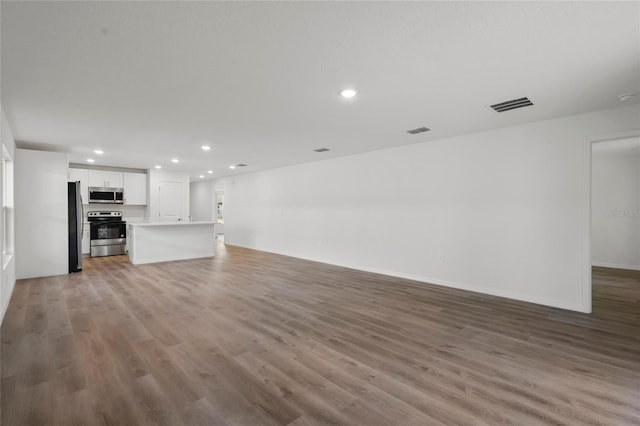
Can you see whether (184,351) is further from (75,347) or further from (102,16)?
(102,16)

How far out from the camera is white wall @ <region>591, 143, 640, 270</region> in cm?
630

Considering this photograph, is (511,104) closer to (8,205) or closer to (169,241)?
(169,241)

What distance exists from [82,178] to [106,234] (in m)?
1.55

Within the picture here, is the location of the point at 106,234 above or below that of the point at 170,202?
below

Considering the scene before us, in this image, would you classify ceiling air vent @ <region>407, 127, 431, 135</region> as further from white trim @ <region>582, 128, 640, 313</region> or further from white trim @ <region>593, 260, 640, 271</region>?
white trim @ <region>593, 260, 640, 271</region>

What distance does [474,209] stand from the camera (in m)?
4.56

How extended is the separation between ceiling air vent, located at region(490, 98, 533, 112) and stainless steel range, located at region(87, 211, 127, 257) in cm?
885

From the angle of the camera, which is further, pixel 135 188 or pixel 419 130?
pixel 135 188

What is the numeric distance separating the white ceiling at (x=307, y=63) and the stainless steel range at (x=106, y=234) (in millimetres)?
3961

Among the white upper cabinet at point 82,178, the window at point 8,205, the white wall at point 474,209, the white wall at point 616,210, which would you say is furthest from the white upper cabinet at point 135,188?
the white wall at point 616,210

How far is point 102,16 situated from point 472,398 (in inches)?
134

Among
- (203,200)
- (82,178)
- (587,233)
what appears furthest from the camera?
(203,200)

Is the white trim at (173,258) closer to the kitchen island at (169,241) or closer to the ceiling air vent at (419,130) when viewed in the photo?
the kitchen island at (169,241)

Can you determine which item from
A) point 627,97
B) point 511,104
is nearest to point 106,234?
point 511,104
